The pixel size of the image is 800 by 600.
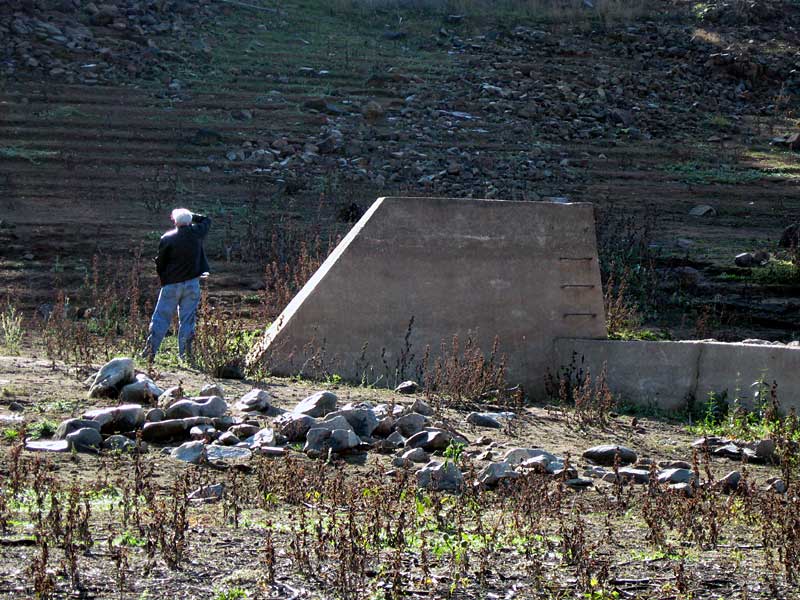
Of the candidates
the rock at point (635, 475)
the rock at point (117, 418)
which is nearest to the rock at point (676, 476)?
the rock at point (635, 475)

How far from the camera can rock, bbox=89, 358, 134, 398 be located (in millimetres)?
7020

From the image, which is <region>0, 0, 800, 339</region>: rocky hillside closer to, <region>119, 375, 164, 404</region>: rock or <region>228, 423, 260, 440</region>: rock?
<region>119, 375, 164, 404</region>: rock

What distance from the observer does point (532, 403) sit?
915 centimetres

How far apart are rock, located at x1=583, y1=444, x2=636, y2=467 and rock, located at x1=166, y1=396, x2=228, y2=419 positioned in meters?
2.21

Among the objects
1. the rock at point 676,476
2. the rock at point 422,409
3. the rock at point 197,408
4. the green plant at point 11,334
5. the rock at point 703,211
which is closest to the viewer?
the rock at point 676,476

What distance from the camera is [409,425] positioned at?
660cm

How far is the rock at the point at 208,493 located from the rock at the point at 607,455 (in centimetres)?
244

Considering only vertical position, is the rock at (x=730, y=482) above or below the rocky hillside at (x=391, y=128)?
below

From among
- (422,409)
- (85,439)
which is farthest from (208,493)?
(422,409)

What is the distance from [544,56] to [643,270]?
12.2 metres

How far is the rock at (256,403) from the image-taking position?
270 inches

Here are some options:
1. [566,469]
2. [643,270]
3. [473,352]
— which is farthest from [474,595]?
[643,270]

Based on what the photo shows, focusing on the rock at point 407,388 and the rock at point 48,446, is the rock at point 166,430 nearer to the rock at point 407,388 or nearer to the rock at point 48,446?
the rock at point 48,446

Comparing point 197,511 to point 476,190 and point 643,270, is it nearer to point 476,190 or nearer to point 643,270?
point 643,270
